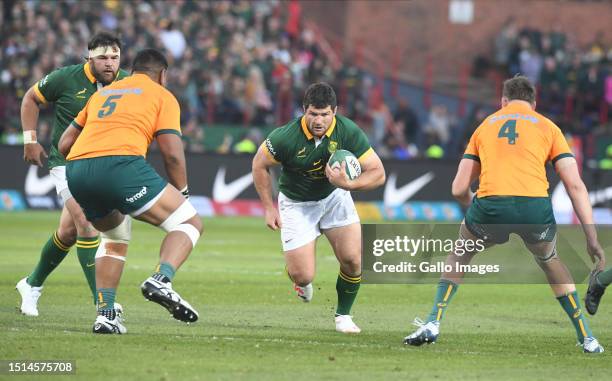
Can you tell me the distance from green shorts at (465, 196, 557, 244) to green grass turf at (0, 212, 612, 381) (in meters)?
0.93

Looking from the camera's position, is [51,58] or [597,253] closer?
[597,253]

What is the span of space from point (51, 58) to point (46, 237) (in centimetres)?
833

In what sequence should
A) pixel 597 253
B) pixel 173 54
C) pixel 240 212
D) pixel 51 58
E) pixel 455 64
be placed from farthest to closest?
pixel 455 64
pixel 173 54
pixel 51 58
pixel 240 212
pixel 597 253

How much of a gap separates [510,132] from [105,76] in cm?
370

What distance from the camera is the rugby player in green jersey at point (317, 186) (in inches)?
411

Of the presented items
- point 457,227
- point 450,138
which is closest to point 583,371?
point 457,227

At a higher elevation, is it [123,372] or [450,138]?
[123,372]

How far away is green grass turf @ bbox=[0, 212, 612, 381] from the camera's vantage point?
8.51m

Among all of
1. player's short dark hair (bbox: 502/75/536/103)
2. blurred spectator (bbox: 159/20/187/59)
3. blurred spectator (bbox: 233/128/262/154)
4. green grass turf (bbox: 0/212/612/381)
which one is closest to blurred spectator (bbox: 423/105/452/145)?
blurred spectator (bbox: 233/128/262/154)

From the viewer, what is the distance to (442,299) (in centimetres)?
980

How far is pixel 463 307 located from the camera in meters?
13.0

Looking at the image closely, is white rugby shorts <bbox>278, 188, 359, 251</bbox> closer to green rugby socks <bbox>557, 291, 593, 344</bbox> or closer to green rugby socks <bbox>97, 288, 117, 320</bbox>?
green rugby socks <bbox>97, 288, 117, 320</bbox>

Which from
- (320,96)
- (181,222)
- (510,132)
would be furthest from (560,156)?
(181,222)

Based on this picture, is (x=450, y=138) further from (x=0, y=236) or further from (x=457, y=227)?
(x=457, y=227)
